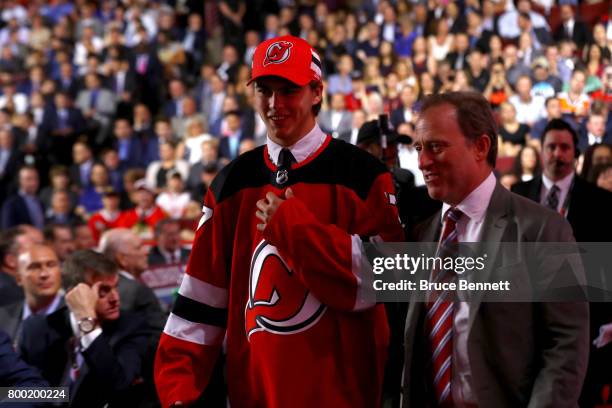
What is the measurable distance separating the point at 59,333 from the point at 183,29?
35.9 ft

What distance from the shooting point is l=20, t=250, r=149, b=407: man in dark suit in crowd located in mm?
3521

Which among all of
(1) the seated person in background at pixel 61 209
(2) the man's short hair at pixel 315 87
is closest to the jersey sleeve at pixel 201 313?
(2) the man's short hair at pixel 315 87

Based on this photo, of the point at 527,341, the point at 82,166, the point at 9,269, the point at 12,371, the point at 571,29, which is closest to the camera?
the point at 527,341

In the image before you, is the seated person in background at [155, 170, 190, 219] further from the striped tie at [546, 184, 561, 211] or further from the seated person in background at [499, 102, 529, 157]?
the striped tie at [546, 184, 561, 211]

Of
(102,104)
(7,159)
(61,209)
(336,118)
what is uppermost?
(102,104)

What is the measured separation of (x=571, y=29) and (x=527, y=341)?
3.63 metres

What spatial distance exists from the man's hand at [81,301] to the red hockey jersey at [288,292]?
1.11 metres

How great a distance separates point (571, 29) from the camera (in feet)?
17.7

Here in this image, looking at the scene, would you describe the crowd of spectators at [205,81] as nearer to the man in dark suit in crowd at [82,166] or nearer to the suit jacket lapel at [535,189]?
the man in dark suit in crowd at [82,166]

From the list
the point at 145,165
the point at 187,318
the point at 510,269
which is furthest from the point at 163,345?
the point at 145,165

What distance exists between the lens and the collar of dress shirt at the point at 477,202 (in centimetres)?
231

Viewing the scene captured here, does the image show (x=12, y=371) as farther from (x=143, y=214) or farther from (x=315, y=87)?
(x=143, y=214)

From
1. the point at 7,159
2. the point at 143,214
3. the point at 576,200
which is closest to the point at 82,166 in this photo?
the point at 7,159

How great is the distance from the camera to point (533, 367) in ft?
7.16
